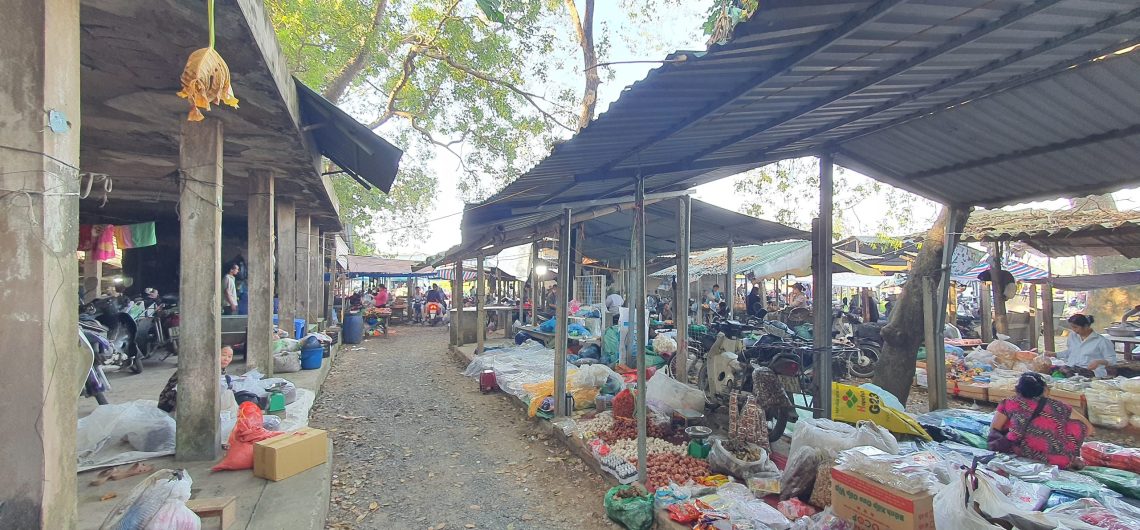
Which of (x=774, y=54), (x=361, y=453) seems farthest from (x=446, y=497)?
(x=774, y=54)

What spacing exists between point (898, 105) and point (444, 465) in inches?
202

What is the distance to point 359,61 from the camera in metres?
11.5

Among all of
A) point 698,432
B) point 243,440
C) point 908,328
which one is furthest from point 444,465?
point 908,328

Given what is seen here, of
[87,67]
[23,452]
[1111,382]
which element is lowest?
[1111,382]

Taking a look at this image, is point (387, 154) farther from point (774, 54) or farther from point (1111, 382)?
point (1111, 382)

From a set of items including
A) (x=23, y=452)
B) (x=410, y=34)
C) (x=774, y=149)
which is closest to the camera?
(x=23, y=452)

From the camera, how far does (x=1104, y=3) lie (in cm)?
225

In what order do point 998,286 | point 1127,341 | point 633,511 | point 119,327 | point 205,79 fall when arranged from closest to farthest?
point 205,79, point 633,511, point 119,327, point 1127,341, point 998,286

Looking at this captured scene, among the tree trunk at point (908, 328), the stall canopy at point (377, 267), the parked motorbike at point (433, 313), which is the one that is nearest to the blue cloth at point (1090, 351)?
the tree trunk at point (908, 328)

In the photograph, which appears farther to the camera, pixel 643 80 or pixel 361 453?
pixel 361 453

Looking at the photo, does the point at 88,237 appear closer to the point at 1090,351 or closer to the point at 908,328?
the point at 908,328

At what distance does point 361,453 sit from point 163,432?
1794mm

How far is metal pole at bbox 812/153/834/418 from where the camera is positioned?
4828mm

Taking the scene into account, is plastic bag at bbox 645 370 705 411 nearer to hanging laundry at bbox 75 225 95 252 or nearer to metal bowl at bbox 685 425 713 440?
metal bowl at bbox 685 425 713 440
